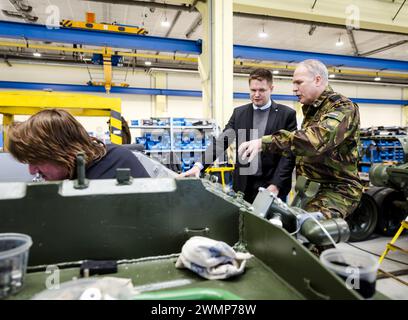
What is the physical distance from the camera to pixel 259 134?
2.18m

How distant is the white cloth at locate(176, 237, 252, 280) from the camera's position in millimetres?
648

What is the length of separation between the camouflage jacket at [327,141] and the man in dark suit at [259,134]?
228 mm

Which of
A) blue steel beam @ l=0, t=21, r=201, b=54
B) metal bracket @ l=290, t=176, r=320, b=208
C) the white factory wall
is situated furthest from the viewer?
the white factory wall

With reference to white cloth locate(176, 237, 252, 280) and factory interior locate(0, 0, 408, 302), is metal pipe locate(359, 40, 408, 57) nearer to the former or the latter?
factory interior locate(0, 0, 408, 302)

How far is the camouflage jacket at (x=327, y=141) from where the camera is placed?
137cm

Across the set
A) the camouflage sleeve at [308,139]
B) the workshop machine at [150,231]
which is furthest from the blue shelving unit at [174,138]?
the workshop machine at [150,231]

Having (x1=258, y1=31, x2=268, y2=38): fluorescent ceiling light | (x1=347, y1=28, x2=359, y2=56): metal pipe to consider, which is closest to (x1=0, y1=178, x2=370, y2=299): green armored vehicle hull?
(x1=258, y1=31, x2=268, y2=38): fluorescent ceiling light

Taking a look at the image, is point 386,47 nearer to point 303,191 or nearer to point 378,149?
point 378,149

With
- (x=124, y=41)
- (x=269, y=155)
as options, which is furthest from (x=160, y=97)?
(x=269, y=155)

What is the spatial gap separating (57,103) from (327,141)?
121 inches

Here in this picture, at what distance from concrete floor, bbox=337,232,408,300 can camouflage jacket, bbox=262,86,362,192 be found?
701 mm

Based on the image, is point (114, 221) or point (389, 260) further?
point (389, 260)

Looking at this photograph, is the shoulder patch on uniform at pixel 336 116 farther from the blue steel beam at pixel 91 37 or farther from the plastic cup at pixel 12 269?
the blue steel beam at pixel 91 37

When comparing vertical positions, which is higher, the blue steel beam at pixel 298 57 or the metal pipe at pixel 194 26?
the metal pipe at pixel 194 26
